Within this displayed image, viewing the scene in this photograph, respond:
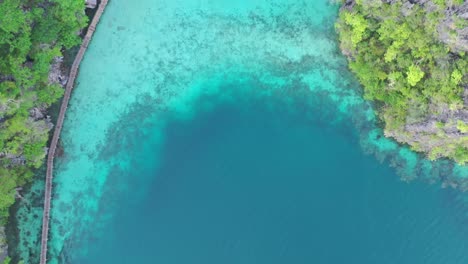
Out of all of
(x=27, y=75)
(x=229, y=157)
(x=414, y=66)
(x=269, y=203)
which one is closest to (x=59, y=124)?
(x=27, y=75)

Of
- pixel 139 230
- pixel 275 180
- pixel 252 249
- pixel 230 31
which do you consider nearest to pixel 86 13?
pixel 230 31

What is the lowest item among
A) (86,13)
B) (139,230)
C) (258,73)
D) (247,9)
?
(139,230)

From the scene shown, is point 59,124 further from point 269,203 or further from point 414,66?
point 414,66

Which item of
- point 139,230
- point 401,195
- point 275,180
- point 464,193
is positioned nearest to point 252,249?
point 275,180

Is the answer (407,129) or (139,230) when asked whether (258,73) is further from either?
(139,230)

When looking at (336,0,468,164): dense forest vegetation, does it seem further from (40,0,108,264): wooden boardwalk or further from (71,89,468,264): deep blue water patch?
(40,0,108,264): wooden boardwalk

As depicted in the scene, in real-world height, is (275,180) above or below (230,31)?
below

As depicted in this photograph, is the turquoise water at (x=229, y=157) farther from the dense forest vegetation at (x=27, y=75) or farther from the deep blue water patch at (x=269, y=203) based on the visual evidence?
the dense forest vegetation at (x=27, y=75)
